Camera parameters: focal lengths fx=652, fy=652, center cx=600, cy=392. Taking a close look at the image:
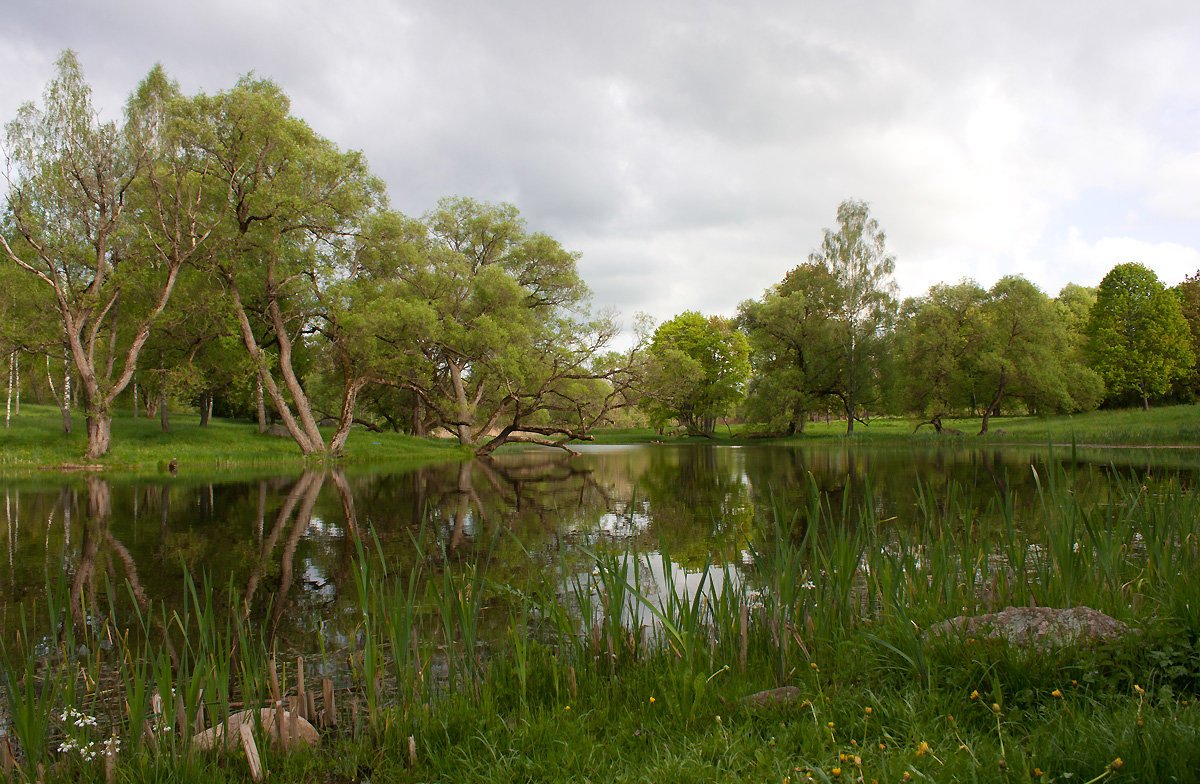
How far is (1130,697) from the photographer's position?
114 inches

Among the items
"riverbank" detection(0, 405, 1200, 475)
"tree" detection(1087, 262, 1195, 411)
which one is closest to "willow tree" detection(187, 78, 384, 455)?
"riverbank" detection(0, 405, 1200, 475)

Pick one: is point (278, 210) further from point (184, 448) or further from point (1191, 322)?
point (1191, 322)

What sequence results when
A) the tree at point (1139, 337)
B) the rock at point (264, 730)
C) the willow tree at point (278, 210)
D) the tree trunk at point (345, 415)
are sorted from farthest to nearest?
the tree at point (1139, 337) < the tree trunk at point (345, 415) < the willow tree at point (278, 210) < the rock at point (264, 730)

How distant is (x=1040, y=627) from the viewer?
3518 mm

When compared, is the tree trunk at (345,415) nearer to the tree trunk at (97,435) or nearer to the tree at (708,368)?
the tree trunk at (97,435)

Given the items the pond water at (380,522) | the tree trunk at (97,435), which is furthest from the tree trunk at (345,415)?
the tree trunk at (97,435)

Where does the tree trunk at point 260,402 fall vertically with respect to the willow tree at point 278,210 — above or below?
below

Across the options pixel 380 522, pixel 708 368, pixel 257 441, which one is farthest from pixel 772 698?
→ pixel 708 368

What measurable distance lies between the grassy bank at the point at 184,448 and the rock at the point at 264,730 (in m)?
21.1

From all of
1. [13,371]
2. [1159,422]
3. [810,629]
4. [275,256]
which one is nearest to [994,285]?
[1159,422]

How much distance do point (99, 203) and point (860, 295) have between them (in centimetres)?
4042

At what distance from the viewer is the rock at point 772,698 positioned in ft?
11.3

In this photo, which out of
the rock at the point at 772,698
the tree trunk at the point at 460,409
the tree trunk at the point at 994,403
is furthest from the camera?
the tree trunk at the point at 994,403

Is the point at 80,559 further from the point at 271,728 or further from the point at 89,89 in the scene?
the point at 89,89
